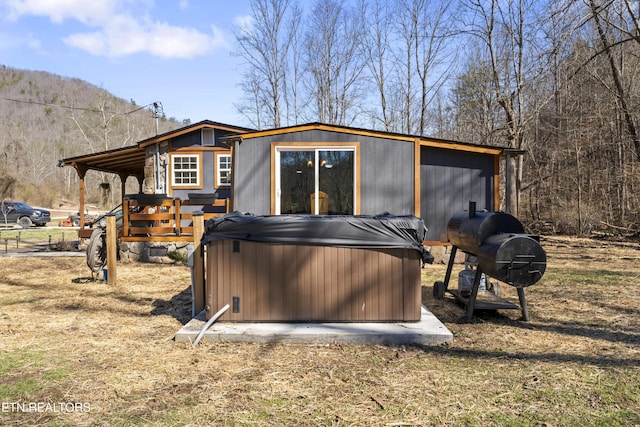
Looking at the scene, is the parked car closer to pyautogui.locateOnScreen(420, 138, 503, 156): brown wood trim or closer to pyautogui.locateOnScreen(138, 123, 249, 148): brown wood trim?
pyautogui.locateOnScreen(138, 123, 249, 148): brown wood trim

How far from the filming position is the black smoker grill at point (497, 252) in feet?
13.5

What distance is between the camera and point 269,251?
13.1ft

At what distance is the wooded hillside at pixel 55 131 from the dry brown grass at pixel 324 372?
11.6 metres

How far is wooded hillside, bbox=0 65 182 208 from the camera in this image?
35438 millimetres

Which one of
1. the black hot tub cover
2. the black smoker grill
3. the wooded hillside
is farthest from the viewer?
the wooded hillside

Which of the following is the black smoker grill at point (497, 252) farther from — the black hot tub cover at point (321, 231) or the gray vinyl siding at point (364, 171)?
the gray vinyl siding at point (364, 171)

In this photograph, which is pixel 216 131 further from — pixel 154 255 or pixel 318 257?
pixel 318 257

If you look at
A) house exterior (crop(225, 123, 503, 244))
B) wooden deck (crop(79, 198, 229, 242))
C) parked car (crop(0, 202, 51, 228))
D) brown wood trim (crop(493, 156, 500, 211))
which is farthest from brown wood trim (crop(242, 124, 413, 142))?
parked car (crop(0, 202, 51, 228))

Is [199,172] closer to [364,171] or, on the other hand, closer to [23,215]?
[364,171]

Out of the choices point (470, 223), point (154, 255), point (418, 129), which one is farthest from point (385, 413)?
point (418, 129)

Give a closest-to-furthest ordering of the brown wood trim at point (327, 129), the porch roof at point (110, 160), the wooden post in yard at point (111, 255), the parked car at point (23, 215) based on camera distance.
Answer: the wooden post in yard at point (111, 255) < the brown wood trim at point (327, 129) < the porch roof at point (110, 160) < the parked car at point (23, 215)

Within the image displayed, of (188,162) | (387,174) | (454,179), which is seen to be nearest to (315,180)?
(387,174)

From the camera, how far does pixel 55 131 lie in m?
71.5

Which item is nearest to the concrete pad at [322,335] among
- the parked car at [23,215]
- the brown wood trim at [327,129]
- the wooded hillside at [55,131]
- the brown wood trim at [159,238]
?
the brown wood trim at [327,129]
